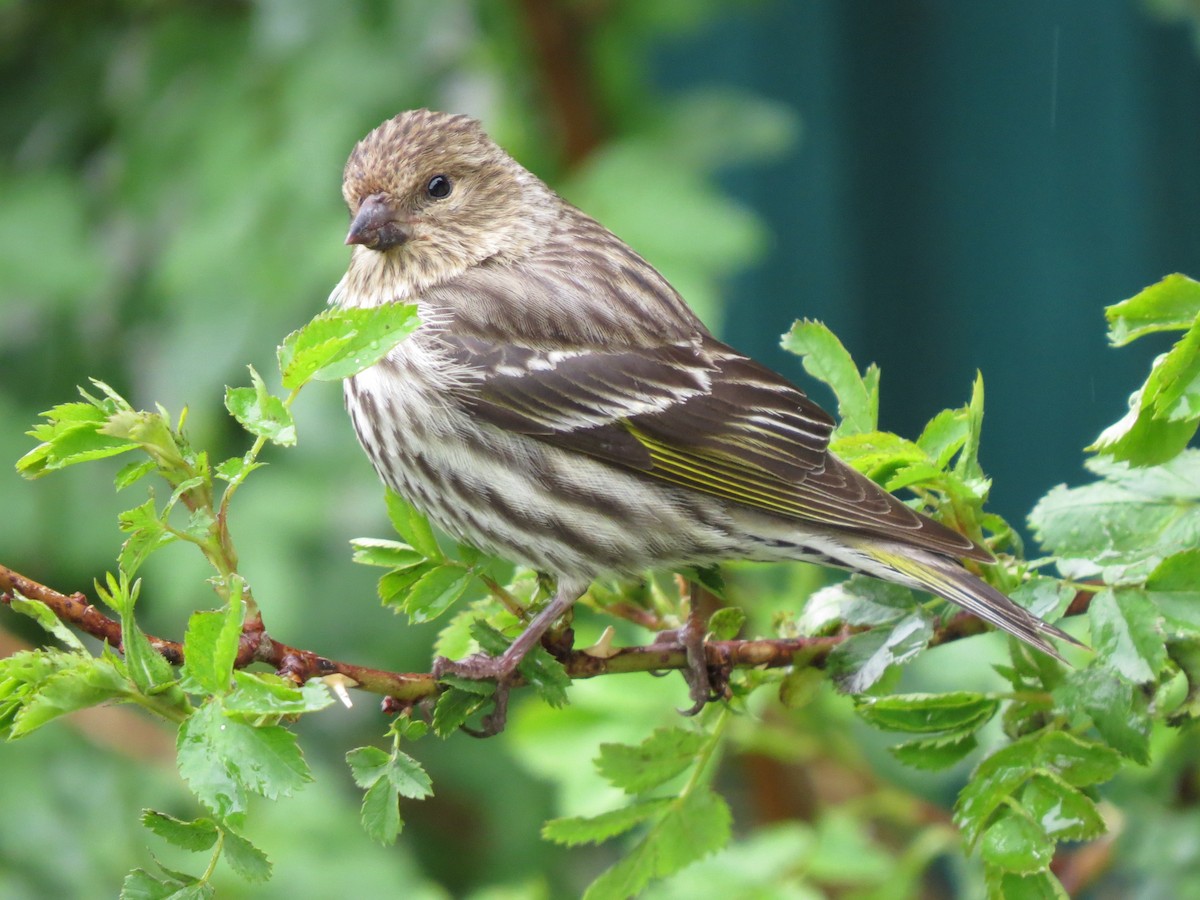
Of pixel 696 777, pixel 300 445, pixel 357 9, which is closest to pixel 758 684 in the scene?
pixel 696 777

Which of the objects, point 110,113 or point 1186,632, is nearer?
point 1186,632

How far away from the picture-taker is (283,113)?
163 inches

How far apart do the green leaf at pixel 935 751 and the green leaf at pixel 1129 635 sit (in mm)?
260

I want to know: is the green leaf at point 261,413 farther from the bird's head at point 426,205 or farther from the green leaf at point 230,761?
the bird's head at point 426,205

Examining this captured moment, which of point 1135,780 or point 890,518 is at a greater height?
point 890,518

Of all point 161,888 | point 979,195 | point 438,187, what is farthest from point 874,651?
point 979,195

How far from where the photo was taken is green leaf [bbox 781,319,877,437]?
2.25 m

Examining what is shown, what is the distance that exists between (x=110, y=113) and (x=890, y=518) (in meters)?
3.13

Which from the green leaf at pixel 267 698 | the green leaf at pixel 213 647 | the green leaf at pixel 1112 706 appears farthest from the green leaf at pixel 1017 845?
the green leaf at pixel 213 647

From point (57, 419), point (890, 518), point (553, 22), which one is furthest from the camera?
point (553, 22)

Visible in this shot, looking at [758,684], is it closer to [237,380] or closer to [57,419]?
[57,419]

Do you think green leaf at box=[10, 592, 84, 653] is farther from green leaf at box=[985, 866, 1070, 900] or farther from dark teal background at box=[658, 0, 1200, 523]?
dark teal background at box=[658, 0, 1200, 523]

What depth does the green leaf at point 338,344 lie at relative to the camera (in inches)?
69.5

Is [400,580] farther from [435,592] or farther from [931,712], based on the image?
[931,712]
